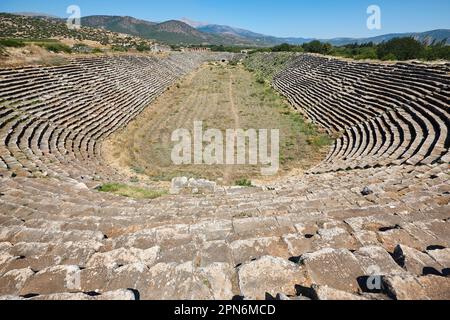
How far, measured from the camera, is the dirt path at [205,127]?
45.3ft

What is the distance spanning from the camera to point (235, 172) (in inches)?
536

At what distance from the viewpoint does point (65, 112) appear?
17016 millimetres

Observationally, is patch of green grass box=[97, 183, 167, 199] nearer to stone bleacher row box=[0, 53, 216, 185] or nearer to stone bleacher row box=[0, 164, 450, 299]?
stone bleacher row box=[0, 164, 450, 299]

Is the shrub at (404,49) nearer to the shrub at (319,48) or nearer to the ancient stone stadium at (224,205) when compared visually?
the shrub at (319,48)

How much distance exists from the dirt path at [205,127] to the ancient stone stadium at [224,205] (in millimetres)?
149

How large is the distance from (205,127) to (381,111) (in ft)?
37.3

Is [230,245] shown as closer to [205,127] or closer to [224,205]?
[224,205]

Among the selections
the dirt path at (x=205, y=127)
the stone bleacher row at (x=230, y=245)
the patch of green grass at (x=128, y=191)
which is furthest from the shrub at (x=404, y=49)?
the patch of green grass at (x=128, y=191)

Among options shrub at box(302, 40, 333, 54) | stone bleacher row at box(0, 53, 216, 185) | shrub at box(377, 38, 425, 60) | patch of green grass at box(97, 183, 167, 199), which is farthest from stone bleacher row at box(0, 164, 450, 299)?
shrub at box(302, 40, 333, 54)

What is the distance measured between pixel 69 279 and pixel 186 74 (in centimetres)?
4925

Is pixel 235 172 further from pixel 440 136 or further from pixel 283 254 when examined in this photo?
pixel 283 254

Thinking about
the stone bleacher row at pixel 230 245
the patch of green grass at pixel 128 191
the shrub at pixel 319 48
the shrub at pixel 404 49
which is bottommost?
the patch of green grass at pixel 128 191

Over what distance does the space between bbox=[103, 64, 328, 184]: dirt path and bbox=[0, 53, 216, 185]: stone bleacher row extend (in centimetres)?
129

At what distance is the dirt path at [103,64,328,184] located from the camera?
13812 mm
